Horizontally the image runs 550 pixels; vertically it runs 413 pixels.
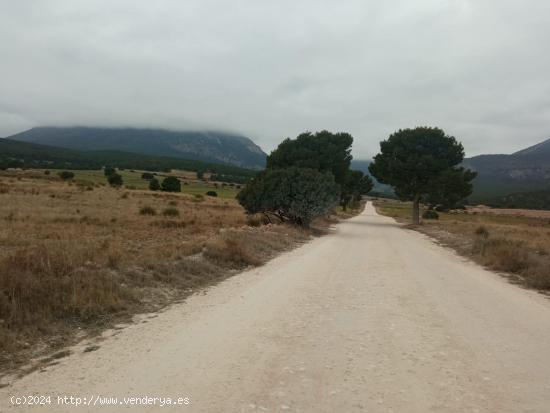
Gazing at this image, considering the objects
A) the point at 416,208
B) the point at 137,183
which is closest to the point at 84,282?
the point at 416,208

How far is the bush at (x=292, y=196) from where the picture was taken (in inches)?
1184

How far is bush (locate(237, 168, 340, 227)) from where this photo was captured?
30.1 metres

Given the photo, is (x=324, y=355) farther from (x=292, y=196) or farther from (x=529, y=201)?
(x=529, y=201)

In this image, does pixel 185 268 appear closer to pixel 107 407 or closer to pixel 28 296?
pixel 28 296

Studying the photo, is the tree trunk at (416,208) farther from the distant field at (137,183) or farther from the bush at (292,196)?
the distant field at (137,183)

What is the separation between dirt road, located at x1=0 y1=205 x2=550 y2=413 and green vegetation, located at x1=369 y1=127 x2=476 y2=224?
37.8 m

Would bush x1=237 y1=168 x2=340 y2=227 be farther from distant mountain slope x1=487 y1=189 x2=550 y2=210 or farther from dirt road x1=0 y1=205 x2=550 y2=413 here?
distant mountain slope x1=487 y1=189 x2=550 y2=210

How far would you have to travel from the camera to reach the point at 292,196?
30359 millimetres

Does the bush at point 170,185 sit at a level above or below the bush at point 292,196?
below

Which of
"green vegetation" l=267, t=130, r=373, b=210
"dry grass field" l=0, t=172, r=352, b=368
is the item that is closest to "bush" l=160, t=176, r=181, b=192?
"green vegetation" l=267, t=130, r=373, b=210

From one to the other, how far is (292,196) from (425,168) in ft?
72.3

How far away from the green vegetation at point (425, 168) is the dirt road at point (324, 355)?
37.8 metres

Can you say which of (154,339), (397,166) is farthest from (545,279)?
(397,166)

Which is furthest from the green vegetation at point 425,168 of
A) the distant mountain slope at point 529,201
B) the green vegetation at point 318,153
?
the distant mountain slope at point 529,201
